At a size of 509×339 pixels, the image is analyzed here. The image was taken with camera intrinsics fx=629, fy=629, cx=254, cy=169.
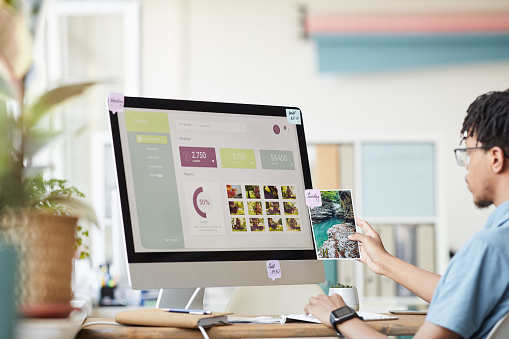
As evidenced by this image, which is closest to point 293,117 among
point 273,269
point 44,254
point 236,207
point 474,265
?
point 236,207

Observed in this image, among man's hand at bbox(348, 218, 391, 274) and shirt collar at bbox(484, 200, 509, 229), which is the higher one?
shirt collar at bbox(484, 200, 509, 229)

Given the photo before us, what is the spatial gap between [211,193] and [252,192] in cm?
11

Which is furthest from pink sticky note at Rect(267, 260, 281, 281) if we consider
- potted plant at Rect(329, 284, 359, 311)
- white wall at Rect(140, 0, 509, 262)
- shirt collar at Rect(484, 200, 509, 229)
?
white wall at Rect(140, 0, 509, 262)

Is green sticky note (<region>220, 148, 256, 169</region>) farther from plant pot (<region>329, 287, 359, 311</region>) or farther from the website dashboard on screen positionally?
plant pot (<region>329, 287, 359, 311</region>)

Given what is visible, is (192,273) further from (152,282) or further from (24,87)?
(24,87)

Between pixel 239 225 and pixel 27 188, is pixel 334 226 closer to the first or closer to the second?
pixel 239 225

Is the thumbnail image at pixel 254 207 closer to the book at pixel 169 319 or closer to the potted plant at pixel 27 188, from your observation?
the book at pixel 169 319

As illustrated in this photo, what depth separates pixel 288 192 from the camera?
1.61 metres

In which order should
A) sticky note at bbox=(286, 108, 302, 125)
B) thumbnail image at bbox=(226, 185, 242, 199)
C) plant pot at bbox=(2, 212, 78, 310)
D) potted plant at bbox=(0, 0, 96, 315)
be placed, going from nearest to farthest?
potted plant at bbox=(0, 0, 96, 315) < plant pot at bbox=(2, 212, 78, 310) < thumbnail image at bbox=(226, 185, 242, 199) < sticky note at bbox=(286, 108, 302, 125)

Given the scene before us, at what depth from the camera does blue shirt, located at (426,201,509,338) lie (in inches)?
46.6

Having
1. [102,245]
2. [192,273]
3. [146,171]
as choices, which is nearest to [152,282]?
[192,273]

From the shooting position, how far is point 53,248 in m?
0.97

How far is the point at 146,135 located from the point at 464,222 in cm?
358

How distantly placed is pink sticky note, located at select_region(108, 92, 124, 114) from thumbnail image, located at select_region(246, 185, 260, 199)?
361 mm
